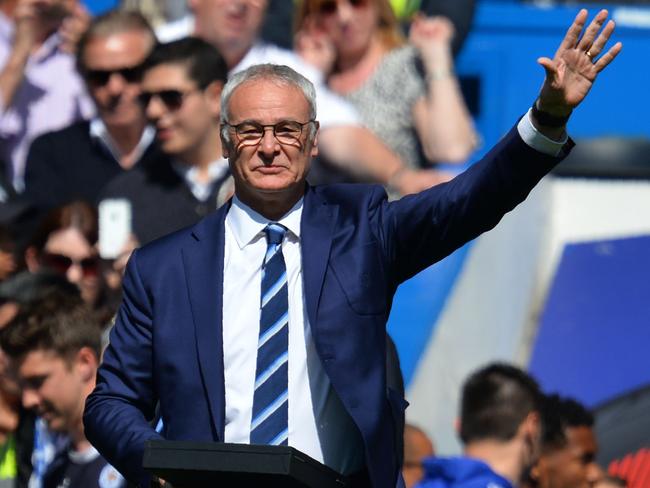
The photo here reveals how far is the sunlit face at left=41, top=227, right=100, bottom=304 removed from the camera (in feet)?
21.5

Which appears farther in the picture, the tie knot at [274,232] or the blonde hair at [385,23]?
the blonde hair at [385,23]

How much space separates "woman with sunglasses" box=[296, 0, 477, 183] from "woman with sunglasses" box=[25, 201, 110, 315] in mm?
1725

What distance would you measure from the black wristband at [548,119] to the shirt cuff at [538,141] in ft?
0.07

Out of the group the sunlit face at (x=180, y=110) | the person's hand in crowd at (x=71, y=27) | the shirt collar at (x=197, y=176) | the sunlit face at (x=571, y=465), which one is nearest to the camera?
the sunlit face at (x=571, y=465)

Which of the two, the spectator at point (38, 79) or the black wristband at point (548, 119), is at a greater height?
the spectator at point (38, 79)

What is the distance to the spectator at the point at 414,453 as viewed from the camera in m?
5.58

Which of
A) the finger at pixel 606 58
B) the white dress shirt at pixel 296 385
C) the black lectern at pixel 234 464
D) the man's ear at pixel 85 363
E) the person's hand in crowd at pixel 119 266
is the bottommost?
the black lectern at pixel 234 464

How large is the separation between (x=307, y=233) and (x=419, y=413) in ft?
11.1

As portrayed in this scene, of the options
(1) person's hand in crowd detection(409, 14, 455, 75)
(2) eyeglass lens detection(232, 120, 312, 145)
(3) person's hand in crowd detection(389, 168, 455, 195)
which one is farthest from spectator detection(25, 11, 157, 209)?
(2) eyeglass lens detection(232, 120, 312, 145)

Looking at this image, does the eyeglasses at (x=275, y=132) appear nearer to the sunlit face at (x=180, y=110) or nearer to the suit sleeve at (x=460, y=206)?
the suit sleeve at (x=460, y=206)

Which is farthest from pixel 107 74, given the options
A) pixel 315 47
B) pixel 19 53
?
pixel 315 47

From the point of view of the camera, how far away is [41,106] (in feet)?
26.5

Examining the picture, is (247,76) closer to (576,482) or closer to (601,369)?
(576,482)

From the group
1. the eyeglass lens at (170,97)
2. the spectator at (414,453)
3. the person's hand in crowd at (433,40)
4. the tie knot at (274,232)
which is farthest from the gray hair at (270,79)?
the person's hand in crowd at (433,40)
